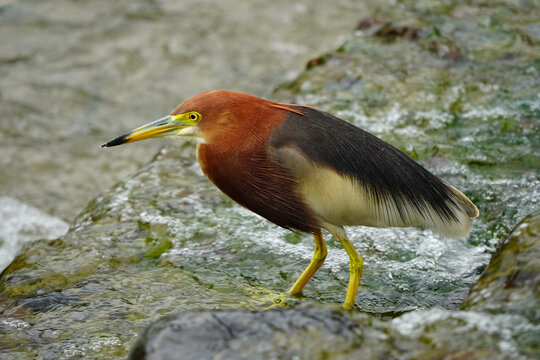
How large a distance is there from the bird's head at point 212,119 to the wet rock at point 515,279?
131 cm

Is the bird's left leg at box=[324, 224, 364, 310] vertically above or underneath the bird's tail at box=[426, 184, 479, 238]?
underneath

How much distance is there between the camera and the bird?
3432 mm

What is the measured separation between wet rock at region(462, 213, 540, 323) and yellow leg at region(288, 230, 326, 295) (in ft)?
3.52

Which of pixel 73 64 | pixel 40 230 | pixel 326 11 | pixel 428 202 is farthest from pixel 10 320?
pixel 326 11

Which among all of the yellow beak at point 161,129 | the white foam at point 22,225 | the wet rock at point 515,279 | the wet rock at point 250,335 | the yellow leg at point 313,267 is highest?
the yellow beak at point 161,129

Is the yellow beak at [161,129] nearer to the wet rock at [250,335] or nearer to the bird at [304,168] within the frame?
the bird at [304,168]

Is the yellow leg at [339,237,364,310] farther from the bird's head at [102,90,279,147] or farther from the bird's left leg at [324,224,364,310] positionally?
the bird's head at [102,90,279,147]

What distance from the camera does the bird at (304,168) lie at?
3.43 metres

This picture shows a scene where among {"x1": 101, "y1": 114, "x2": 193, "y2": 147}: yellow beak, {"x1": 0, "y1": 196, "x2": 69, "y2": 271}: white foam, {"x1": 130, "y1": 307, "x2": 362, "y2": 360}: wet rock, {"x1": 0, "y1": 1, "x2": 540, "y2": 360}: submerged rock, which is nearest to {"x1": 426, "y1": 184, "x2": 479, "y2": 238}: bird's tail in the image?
{"x1": 0, "y1": 1, "x2": 540, "y2": 360}: submerged rock

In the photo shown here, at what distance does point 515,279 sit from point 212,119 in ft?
5.23

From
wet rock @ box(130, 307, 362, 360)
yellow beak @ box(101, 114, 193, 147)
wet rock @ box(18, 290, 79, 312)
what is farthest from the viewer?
wet rock @ box(18, 290, 79, 312)

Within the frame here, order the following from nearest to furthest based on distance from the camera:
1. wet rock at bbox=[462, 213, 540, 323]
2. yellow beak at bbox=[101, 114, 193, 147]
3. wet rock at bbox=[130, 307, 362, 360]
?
wet rock at bbox=[130, 307, 362, 360]
wet rock at bbox=[462, 213, 540, 323]
yellow beak at bbox=[101, 114, 193, 147]

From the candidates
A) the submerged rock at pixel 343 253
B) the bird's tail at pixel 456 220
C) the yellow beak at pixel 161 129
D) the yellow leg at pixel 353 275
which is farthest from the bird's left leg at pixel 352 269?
the yellow beak at pixel 161 129

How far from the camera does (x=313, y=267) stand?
3.86 m
